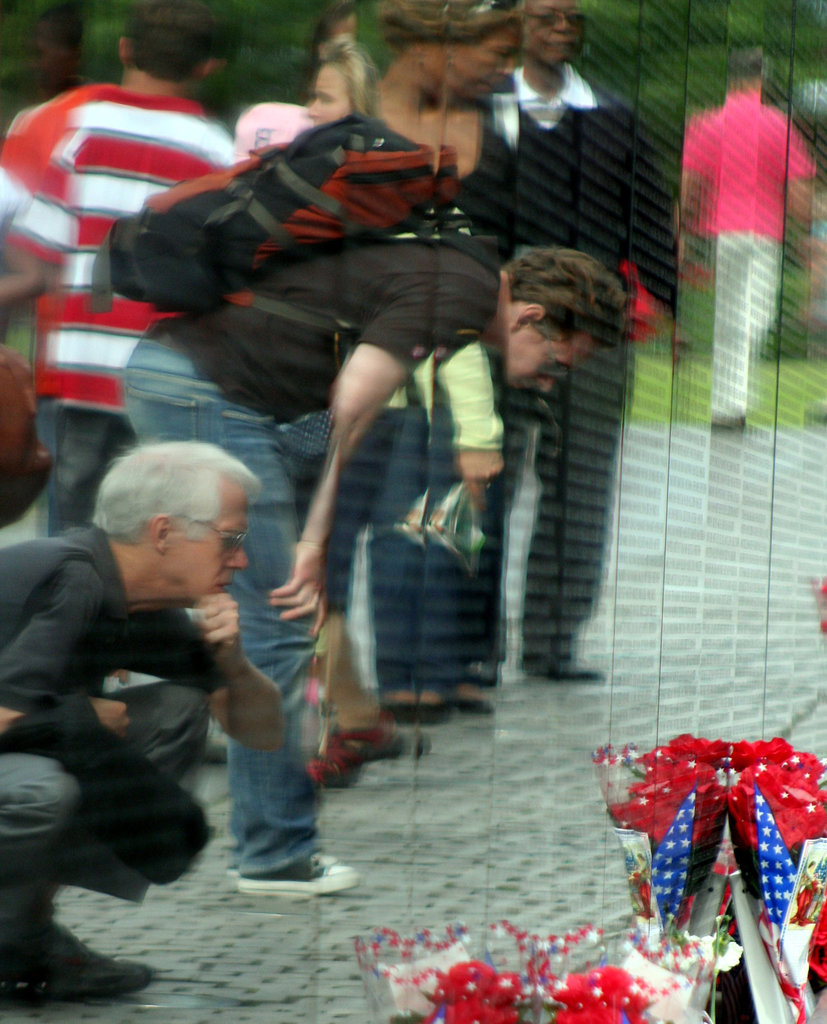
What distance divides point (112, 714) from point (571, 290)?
41.5 inches

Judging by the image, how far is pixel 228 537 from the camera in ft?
5.80

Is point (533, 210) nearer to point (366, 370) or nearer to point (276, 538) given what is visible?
point (366, 370)

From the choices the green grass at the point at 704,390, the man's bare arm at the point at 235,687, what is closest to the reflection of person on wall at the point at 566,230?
the green grass at the point at 704,390

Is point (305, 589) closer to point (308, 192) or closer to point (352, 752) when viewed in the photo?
point (352, 752)

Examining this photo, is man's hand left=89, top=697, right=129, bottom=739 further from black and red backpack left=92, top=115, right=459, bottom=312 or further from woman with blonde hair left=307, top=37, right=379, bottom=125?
woman with blonde hair left=307, top=37, right=379, bottom=125

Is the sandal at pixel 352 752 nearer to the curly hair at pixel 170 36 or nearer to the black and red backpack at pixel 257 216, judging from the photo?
the black and red backpack at pixel 257 216

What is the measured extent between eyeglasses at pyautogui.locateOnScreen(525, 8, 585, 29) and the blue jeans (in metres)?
0.77

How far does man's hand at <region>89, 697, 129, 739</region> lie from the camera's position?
1672 mm

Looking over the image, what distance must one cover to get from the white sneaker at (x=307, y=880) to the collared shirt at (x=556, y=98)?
3.49 ft

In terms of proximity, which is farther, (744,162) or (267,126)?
(744,162)

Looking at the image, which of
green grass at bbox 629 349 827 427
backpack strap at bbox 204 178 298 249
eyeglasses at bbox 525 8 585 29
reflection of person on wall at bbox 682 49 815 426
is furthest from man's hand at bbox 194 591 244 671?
reflection of person on wall at bbox 682 49 815 426

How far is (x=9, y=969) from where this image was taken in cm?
161

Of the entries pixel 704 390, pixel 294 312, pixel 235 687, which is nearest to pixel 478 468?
pixel 294 312

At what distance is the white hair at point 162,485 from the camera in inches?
66.0
